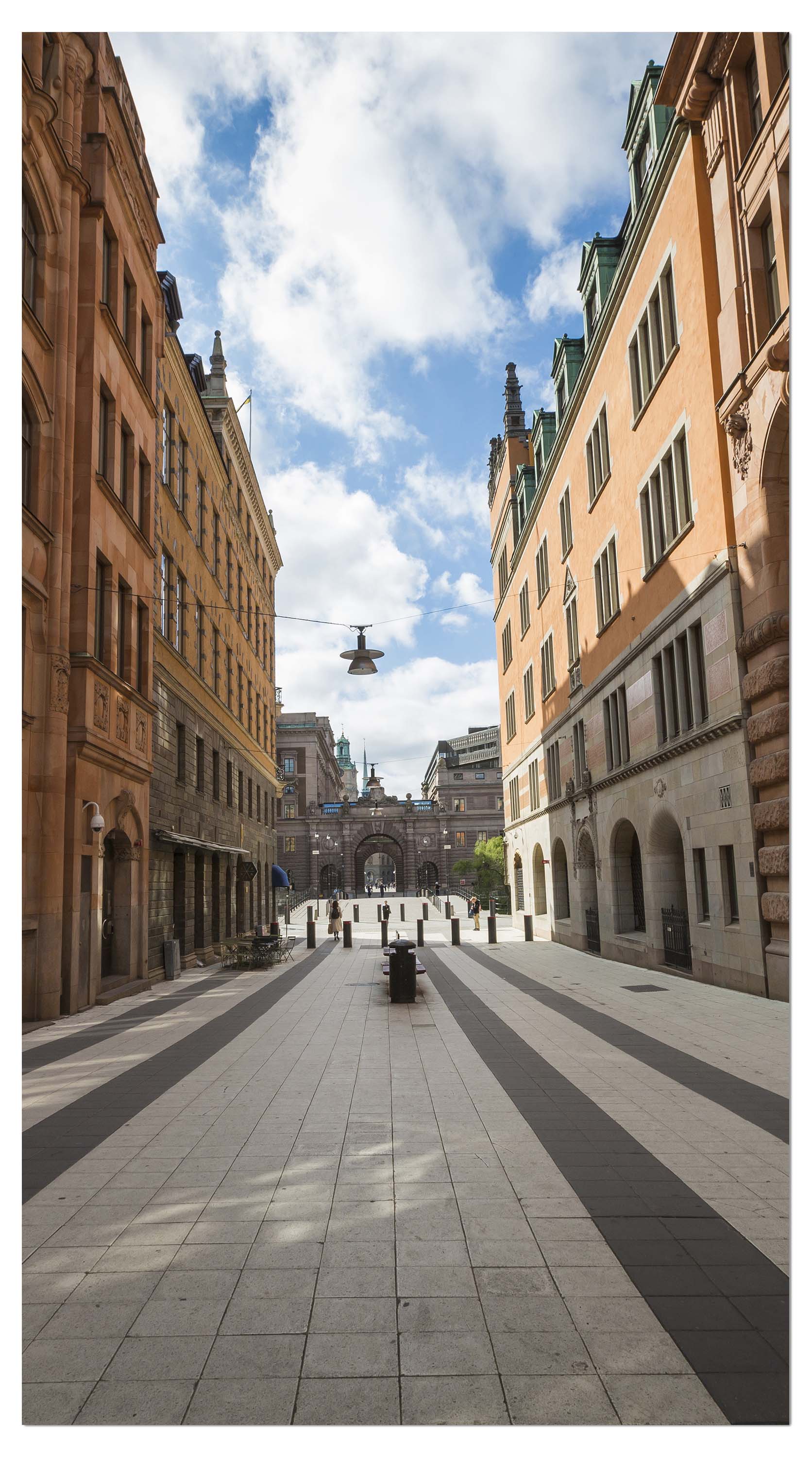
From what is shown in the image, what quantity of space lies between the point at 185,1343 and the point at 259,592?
136 ft

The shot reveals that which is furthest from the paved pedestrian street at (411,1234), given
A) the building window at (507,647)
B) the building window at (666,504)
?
the building window at (507,647)

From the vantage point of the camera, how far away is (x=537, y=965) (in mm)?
21625

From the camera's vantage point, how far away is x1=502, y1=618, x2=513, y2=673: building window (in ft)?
140

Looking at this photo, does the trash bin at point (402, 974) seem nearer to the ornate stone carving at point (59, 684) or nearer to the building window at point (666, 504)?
the ornate stone carving at point (59, 684)

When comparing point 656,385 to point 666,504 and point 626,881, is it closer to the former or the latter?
point 666,504

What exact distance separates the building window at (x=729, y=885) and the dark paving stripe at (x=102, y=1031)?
Result: 9789mm

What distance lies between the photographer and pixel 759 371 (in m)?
13.5

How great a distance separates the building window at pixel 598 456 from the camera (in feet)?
77.9

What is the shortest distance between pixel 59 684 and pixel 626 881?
1536 cm

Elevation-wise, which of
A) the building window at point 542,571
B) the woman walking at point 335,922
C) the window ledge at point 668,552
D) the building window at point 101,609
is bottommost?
the woman walking at point 335,922

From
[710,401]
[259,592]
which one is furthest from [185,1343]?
[259,592]

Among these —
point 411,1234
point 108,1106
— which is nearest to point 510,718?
point 108,1106

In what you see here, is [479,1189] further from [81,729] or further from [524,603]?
[524,603]

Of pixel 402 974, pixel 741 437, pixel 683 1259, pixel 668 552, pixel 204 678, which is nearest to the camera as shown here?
pixel 683 1259
